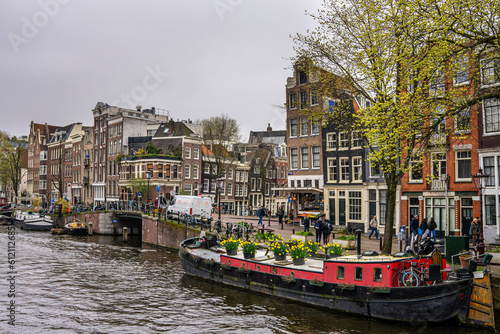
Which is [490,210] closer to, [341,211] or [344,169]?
[341,211]

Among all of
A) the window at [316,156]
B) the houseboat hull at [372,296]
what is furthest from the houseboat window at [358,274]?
the window at [316,156]

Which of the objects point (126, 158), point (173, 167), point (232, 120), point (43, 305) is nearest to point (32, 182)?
point (126, 158)

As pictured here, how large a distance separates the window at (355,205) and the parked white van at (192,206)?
1241 centimetres

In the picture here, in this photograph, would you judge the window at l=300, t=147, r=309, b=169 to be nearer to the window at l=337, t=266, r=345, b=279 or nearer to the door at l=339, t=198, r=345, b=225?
the door at l=339, t=198, r=345, b=225

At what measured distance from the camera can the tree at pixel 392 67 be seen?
1925 cm

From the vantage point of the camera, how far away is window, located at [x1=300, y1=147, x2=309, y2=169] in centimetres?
4178

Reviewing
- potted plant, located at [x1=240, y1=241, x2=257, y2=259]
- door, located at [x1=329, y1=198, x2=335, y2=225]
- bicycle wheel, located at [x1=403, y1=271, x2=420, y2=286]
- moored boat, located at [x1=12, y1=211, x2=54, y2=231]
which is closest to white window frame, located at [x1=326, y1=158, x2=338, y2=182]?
door, located at [x1=329, y1=198, x2=335, y2=225]

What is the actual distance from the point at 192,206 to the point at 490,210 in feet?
78.5

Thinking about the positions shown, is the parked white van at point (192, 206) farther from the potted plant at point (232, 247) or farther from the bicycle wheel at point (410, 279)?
the bicycle wheel at point (410, 279)

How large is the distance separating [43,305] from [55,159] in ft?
254

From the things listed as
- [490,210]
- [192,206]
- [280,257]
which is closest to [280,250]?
[280,257]

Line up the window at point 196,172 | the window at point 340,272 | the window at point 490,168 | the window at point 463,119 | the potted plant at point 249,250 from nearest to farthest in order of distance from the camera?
the window at point 340,272
the window at point 463,119
the potted plant at point 249,250
the window at point 490,168
the window at point 196,172

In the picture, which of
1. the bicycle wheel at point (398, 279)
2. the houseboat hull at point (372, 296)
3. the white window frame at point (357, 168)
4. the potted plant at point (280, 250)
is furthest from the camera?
the white window frame at point (357, 168)

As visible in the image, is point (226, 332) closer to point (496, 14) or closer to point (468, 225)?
point (496, 14)
